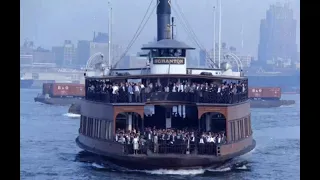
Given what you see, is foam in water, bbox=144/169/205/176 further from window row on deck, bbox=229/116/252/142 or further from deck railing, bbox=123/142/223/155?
window row on deck, bbox=229/116/252/142

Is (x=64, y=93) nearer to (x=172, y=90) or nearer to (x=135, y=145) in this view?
(x=172, y=90)

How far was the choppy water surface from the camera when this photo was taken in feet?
66.4

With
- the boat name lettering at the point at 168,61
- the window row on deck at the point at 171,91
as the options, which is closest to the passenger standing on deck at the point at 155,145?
the window row on deck at the point at 171,91

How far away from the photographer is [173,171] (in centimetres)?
1894

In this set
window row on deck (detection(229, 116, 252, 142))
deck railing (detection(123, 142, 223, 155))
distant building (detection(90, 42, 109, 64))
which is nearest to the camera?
deck railing (detection(123, 142, 223, 155))

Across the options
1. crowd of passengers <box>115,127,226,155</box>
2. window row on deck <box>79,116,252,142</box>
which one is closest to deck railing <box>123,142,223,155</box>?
crowd of passengers <box>115,127,226,155</box>

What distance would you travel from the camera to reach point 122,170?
20359 millimetres

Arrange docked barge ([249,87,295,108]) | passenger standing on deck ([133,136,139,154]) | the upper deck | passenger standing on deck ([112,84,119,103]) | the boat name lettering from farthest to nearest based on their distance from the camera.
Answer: docked barge ([249,87,295,108]) < the boat name lettering < passenger standing on deck ([112,84,119,103]) < the upper deck < passenger standing on deck ([133,136,139,154])

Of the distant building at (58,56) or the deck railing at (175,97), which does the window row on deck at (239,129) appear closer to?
the deck railing at (175,97)

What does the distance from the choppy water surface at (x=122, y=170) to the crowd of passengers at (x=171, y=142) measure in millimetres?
640

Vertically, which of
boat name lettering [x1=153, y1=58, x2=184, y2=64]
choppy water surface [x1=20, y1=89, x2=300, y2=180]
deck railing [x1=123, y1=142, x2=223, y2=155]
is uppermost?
boat name lettering [x1=153, y1=58, x2=184, y2=64]

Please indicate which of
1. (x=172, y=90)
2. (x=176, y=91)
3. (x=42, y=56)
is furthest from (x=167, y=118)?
(x=42, y=56)
